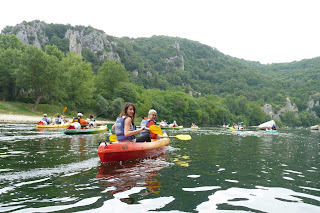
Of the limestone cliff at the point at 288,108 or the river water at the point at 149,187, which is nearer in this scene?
the river water at the point at 149,187

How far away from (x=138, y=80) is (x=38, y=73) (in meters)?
91.8

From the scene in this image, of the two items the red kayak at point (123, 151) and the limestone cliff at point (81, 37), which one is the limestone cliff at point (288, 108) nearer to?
the limestone cliff at point (81, 37)

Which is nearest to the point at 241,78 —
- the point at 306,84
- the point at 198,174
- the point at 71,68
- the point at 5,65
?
the point at 306,84

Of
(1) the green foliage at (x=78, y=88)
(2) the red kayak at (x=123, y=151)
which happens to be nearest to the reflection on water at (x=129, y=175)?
(2) the red kayak at (x=123, y=151)

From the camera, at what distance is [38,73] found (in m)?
46.3

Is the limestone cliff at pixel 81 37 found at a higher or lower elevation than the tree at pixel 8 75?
higher

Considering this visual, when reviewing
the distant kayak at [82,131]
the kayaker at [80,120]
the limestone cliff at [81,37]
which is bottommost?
the distant kayak at [82,131]

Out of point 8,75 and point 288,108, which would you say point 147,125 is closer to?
point 8,75

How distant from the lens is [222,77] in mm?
186500

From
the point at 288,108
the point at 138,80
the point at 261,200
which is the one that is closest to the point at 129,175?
the point at 261,200

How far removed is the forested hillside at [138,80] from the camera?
4834 cm

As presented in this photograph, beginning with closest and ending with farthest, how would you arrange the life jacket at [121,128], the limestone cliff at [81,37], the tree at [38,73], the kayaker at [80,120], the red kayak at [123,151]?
the red kayak at [123,151], the life jacket at [121,128], the kayaker at [80,120], the tree at [38,73], the limestone cliff at [81,37]

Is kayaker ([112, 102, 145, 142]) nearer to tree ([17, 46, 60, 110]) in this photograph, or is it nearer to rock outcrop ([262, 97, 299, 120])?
tree ([17, 46, 60, 110])

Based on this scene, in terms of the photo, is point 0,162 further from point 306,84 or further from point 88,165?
point 306,84
